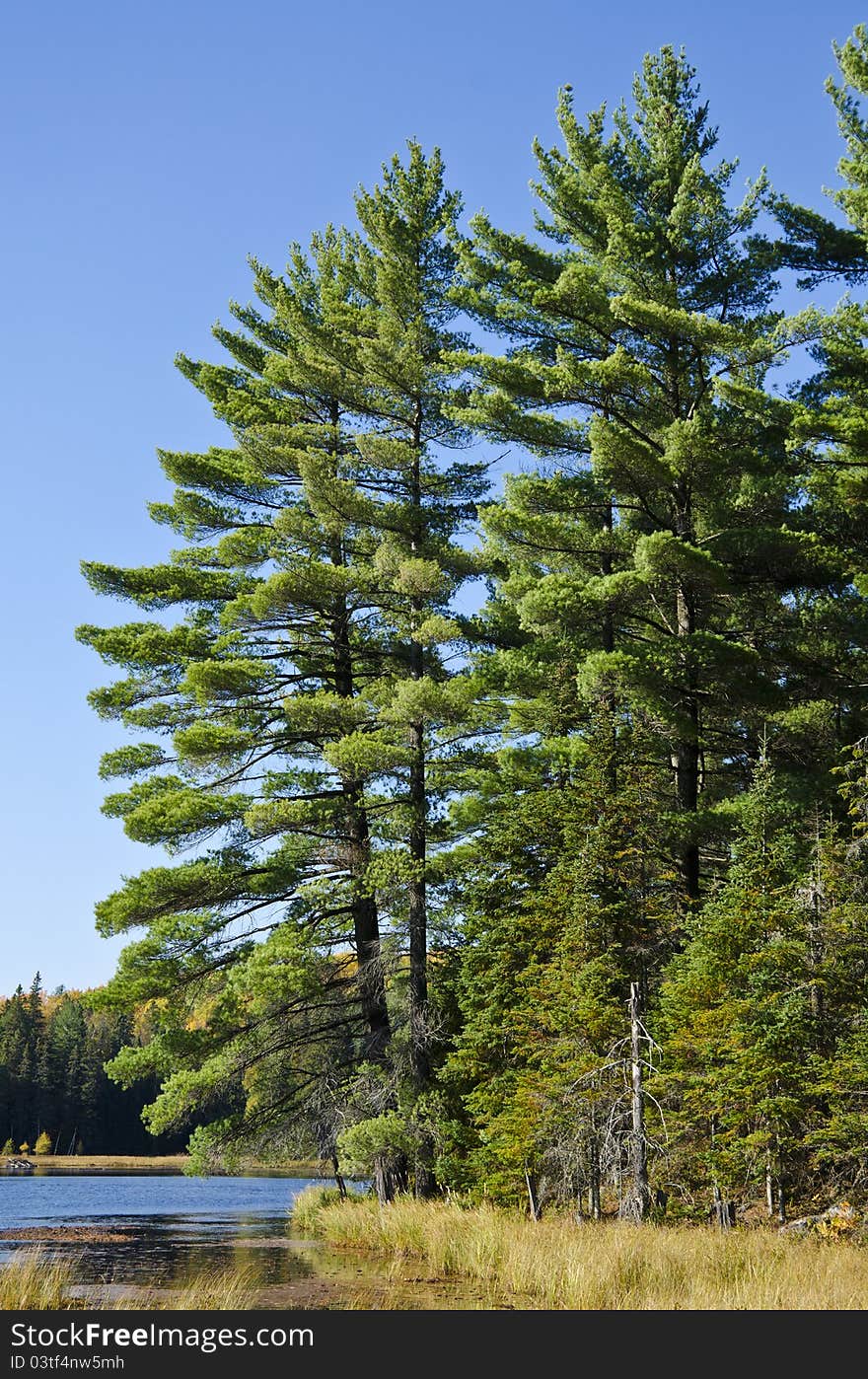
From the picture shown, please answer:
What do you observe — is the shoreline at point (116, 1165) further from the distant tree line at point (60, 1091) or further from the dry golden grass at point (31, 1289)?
the dry golden grass at point (31, 1289)

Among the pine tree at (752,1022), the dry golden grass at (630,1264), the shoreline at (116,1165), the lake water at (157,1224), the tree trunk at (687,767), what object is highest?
the tree trunk at (687,767)

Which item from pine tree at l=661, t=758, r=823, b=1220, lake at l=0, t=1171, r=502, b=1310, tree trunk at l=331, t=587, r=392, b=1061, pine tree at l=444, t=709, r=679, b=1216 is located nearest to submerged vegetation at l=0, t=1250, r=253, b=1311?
lake at l=0, t=1171, r=502, b=1310

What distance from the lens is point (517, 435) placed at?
2306 centimetres

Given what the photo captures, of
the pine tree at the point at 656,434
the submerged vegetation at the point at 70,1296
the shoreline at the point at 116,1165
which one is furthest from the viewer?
the shoreline at the point at 116,1165

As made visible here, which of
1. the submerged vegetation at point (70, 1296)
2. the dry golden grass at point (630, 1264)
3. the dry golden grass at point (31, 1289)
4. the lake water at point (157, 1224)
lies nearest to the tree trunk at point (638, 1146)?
the dry golden grass at point (630, 1264)

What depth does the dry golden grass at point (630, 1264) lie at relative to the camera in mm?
11141

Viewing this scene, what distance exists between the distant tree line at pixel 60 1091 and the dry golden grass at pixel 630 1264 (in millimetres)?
80776

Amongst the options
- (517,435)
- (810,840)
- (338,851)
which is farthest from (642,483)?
(338,851)

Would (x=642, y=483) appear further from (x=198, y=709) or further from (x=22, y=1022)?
(x=22, y=1022)

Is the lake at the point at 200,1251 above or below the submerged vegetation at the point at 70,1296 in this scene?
below

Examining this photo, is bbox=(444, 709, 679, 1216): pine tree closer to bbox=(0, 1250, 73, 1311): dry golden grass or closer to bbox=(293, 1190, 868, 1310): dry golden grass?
bbox=(293, 1190, 868, 1310): dry golden grass

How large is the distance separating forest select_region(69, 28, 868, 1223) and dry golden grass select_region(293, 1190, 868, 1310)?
1.82 m

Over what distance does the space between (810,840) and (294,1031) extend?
9.95m
